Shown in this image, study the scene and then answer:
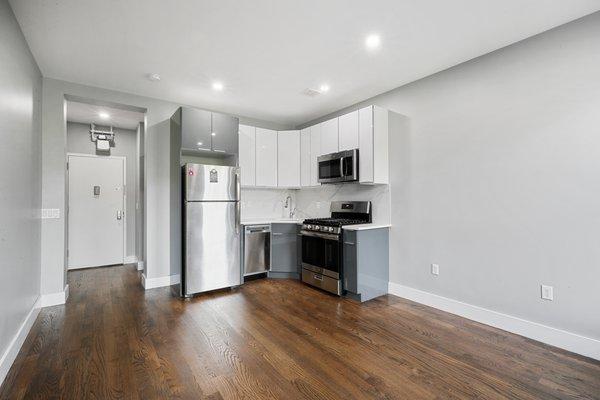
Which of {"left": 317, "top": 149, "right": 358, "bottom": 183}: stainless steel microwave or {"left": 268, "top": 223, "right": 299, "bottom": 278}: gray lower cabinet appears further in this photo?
{"left": 268, "top": 223, "right": 299, "bottom": 278}: gray lower cabinet

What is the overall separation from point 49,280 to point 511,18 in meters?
5.19

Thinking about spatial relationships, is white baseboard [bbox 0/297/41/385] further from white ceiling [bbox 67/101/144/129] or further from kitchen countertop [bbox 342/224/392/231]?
kitchen countertop [bbox 342/224/392/231]

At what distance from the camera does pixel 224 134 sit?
3967 millimetres

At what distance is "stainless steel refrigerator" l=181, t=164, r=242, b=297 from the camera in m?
3.54

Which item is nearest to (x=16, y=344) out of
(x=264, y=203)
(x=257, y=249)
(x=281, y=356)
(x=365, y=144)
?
(x=281, y=356)

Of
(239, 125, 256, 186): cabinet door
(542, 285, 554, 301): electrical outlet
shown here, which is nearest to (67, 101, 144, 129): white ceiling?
(239, 125, 256, 186): cabinet door

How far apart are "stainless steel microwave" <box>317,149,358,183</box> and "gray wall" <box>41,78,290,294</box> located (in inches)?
87.4

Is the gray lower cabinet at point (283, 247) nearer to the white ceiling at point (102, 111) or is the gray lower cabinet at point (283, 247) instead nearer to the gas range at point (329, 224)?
the gas range at point (329, 224)

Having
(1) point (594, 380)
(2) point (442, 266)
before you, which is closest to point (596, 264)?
(1) point (594, 380)

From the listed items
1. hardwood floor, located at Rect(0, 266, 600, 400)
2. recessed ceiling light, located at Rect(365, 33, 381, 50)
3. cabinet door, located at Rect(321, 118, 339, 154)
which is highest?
recessed ceiling light, located at Rect(365, 33, 381, 50)

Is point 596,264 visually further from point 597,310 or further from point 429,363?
point 429,363

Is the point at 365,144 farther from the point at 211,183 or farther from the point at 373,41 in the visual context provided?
the point at 211,183

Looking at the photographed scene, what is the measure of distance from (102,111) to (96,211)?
186 cm

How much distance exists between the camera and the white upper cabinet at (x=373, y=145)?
350 centimetres
